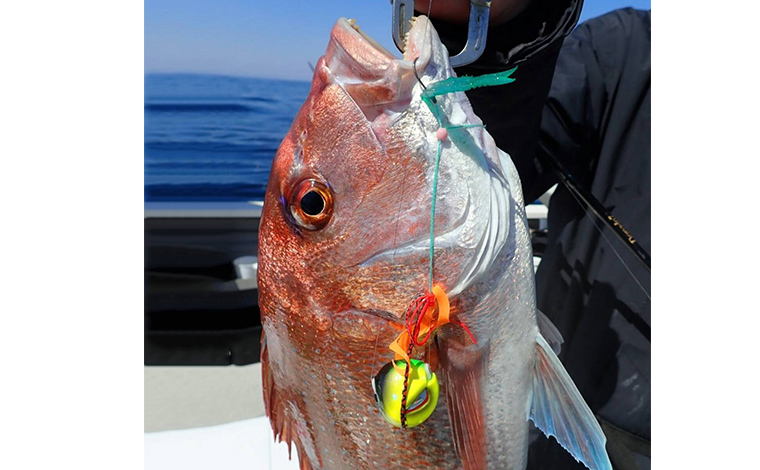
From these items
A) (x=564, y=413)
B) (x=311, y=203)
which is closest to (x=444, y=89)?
(x=311, y=203)

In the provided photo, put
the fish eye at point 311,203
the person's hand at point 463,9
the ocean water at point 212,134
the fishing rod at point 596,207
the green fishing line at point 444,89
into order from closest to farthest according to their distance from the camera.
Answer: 1. the green fishing line at point 444,89
2. the fish eye at point 311,203
3. the person's hand at point 463,9
4. the fishing rod at point 596,207
5. the ocean water at point 212,134

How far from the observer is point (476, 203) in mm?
814

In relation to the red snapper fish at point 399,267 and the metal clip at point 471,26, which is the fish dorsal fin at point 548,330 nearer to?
the red snapper fish at point 399,267

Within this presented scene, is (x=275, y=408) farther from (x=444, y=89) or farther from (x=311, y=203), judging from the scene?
(x=444, y=89)

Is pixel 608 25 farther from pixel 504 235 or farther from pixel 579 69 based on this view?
pixel 504 235

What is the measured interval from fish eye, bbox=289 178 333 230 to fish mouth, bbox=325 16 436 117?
12 cm

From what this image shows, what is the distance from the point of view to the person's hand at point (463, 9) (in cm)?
105

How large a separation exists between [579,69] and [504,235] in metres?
1.02

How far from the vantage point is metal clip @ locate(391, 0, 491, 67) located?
85 centimetres

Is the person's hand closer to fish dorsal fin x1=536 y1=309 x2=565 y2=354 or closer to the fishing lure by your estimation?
the fishing lure

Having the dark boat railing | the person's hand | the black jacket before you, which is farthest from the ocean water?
the person's hand

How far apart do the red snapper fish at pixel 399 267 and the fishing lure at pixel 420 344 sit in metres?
0.01

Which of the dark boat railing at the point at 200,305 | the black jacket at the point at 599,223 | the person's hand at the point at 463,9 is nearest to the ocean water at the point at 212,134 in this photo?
the dark boat railing at the point at 200,305

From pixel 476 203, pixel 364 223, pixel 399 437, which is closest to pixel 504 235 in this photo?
pixel 476 203
